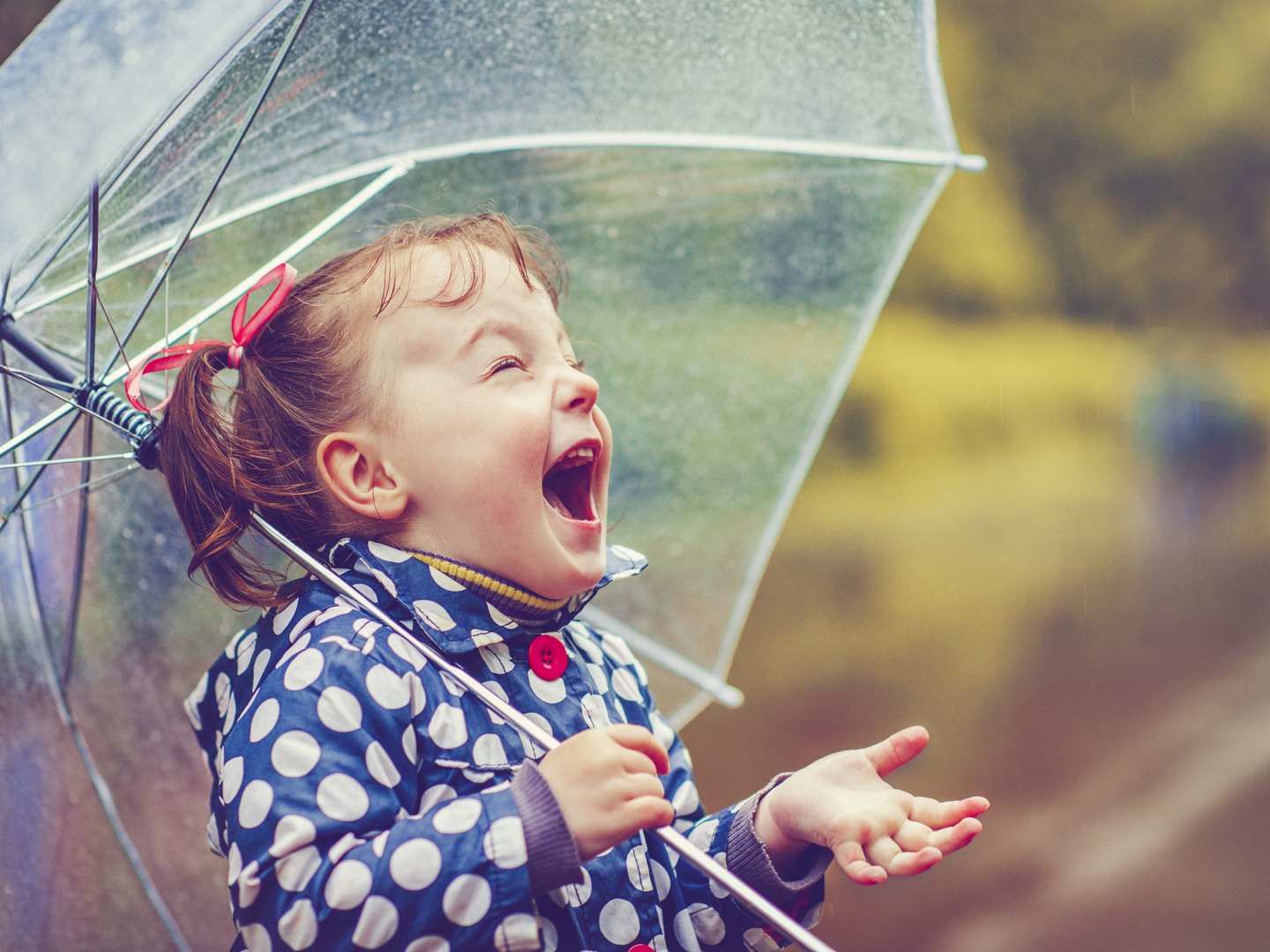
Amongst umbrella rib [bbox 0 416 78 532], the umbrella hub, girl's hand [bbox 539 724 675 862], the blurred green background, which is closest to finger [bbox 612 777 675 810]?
girl's hand [bbox 539 724 675 862]

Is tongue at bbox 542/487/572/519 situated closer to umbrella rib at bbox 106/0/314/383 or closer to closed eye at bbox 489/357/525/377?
closed eye at bbox 489/357/525/377

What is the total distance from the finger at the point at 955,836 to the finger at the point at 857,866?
4 cm

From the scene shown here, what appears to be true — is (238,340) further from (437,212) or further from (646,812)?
(646,812)

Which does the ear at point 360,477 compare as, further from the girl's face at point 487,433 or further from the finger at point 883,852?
the finger at point 883,852

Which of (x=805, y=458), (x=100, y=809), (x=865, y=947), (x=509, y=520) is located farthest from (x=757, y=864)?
(x=865, y=947)

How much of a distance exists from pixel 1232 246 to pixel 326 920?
3.34 metres

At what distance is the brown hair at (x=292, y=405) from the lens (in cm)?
75

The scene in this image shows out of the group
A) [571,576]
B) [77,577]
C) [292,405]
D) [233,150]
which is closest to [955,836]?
[571,576]

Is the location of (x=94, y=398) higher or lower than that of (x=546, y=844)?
higher

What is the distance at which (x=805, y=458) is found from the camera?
115cm

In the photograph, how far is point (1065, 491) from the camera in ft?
9.30

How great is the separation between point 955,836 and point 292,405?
556 mm

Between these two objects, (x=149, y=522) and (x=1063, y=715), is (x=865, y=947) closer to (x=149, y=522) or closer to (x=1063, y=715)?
(x=1063, y=715)

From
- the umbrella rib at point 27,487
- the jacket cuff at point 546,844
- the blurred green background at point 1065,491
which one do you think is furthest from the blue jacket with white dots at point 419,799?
the blurred green background at point 1065,491
